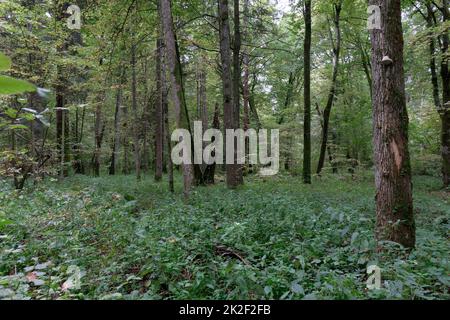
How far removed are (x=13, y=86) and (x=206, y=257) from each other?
11.1 feet

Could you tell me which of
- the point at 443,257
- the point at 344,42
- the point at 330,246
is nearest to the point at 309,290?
the point at 330,246

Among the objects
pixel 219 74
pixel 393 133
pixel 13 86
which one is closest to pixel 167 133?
pixel 393 133

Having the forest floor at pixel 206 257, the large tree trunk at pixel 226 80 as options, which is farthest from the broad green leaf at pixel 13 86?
the large tree trunk at pixel 226 80

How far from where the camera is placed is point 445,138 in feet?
41.3

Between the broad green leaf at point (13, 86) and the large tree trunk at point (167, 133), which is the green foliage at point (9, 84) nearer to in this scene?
the broad green leaf at point (13, 86)

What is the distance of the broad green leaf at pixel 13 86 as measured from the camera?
79 centimetres

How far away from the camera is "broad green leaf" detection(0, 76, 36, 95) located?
2.60ft

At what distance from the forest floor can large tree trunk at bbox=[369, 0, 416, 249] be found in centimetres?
34

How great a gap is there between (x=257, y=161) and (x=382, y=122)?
56.8ft

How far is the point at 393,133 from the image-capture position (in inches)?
153

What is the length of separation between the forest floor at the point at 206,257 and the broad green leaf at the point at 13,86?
671mm

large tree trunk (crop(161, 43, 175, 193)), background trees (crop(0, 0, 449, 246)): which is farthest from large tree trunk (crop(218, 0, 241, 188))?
large tree trunk (crop(161, 43, 175, 193))

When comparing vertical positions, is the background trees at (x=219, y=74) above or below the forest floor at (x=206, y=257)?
above
